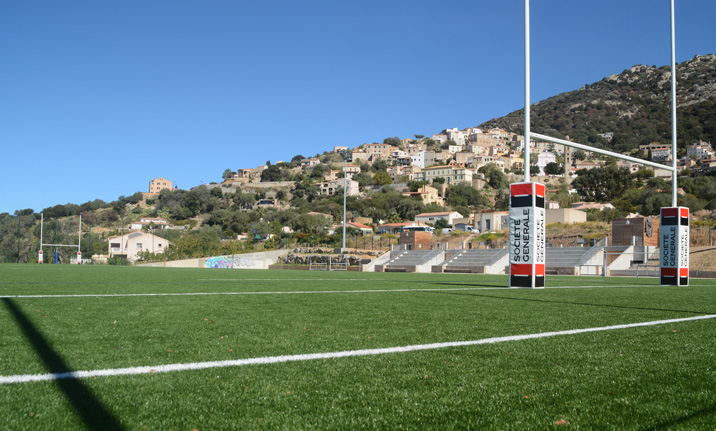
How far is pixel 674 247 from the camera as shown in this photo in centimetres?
1404

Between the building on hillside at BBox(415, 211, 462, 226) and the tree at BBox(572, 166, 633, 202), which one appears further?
the building on hillside at BBox(415, 211, 462, 226)

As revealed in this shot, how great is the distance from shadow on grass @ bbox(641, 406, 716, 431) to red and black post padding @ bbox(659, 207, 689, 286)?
13.3 m

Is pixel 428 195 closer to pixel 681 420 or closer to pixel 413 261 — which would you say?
pixel 413 261

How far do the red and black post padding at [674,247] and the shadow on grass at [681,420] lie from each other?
Result: 1326 centimetres

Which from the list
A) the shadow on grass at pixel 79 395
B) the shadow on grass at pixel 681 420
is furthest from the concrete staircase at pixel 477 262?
the shadow on grass at pixel 681 420

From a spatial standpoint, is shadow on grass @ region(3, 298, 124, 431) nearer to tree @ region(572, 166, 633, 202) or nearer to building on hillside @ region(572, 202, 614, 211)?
building on hillside @ region(572, 202, 614, 211)

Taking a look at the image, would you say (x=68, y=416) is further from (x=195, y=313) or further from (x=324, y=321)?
(x=195, y=313)

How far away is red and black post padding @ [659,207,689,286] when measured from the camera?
45.6 ft

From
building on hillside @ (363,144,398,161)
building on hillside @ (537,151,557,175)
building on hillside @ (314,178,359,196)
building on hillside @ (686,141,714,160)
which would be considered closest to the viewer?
building on hillside @ (686,141,714,160)

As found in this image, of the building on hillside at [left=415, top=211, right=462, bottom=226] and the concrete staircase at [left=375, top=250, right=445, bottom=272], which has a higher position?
the building on hillside at [left=415, top=211, right=462, bottom=226]

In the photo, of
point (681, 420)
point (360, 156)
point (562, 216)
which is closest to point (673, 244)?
point (681, 420)

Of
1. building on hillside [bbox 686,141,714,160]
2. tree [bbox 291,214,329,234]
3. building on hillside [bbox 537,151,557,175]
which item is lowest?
tree [bbox 291,214,329,234]

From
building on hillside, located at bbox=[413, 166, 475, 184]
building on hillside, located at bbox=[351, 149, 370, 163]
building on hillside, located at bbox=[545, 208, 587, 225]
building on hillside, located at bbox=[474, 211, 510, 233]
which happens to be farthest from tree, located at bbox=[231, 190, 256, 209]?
building on hillside, located at bbox=[545, 208, 587, 225]

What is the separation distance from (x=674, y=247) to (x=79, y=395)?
15.0 m
